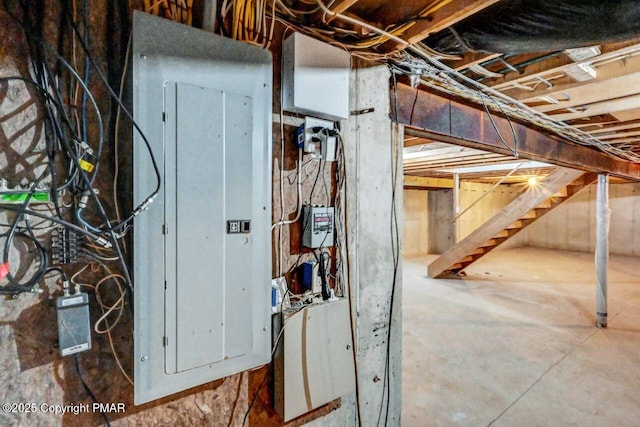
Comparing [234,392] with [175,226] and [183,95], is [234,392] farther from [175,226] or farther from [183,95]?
[183,95]

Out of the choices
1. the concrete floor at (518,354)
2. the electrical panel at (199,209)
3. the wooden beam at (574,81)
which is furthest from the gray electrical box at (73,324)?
the wooden beam at (574,81)

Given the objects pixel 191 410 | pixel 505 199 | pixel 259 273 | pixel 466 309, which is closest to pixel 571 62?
pixel 259 273

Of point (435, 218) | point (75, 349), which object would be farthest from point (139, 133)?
point (435, 218)

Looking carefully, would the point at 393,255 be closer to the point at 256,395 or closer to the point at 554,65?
the point at 256,395

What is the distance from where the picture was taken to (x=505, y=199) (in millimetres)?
9469

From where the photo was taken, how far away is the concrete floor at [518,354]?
7.11 feet

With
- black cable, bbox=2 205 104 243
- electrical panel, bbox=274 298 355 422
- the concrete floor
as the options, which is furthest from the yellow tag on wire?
the concrete floor

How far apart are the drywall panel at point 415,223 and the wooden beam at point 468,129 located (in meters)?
4.98

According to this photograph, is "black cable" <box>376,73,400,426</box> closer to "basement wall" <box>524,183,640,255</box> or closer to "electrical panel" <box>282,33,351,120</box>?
"electrical panel" <box>282,33,351,120</box>

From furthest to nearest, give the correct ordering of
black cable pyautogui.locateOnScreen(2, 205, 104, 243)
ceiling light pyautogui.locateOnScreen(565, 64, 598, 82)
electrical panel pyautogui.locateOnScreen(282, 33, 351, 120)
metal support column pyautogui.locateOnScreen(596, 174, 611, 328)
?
metal support column pyautogui.locateOnScreen(596, 174, 611, 328)
ceiling light pyautogui.locateOnScreen(565, 64, 598, 82)
electrical panel pyautogui.locateOnScreen(282, 33, 351, 120)
black cable pyautogui.locateOnScreen(2, 205, 104, 243)

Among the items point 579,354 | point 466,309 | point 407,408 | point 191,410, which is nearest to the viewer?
point 191,410

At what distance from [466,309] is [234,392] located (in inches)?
148

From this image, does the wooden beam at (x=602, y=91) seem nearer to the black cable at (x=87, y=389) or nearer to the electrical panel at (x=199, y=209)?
the electrical panel at (x=199, y=209)

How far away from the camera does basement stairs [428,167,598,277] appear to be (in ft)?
13.9
